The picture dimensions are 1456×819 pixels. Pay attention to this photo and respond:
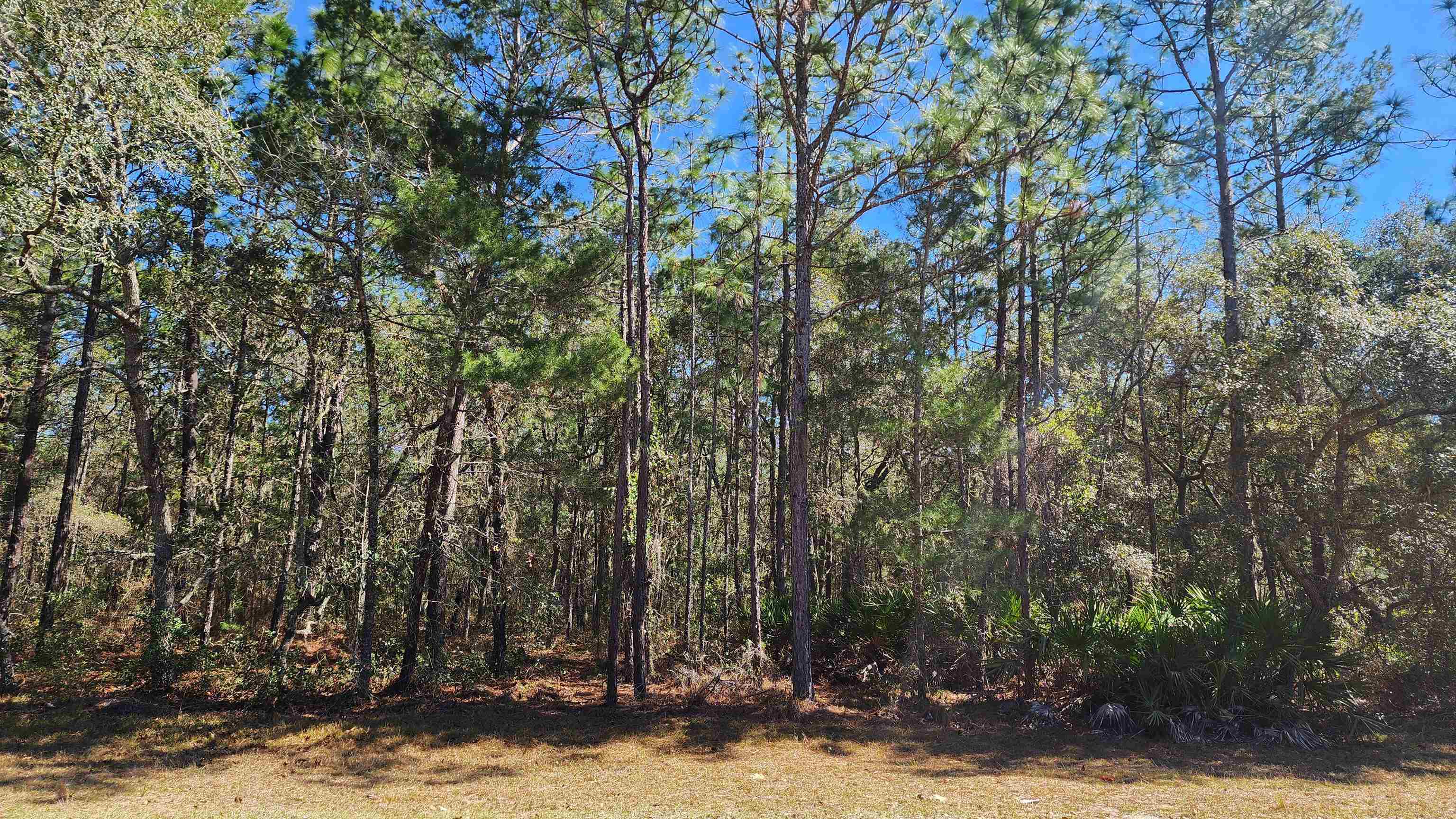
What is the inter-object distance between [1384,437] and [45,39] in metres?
18.8

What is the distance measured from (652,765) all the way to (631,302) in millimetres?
6889

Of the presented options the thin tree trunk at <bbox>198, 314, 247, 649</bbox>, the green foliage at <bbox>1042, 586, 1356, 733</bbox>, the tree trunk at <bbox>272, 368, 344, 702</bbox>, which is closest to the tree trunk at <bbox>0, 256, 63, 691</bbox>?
the thin tree trunk at <bbox>198, 314, 247, 649</bbox>

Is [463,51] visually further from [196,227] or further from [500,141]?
[196,227]

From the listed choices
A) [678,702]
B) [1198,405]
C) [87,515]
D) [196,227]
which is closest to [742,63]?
[196,227]

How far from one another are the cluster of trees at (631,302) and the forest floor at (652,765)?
3.37 feet

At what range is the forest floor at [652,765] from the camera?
5820 millimetres

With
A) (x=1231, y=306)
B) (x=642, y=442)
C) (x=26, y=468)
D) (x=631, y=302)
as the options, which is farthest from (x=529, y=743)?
(x=1231, y=306)

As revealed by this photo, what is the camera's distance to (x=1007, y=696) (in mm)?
10625

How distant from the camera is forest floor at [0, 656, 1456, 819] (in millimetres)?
5820

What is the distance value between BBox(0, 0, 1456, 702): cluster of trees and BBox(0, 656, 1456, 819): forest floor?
40.4 inches

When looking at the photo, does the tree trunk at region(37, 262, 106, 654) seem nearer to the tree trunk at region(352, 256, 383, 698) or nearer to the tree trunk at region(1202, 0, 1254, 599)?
the tree trunk at region(352, 256, 383, 698)

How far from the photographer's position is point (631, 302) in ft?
37.5

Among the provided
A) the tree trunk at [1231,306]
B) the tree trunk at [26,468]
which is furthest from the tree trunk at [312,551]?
the tree trunk at [1231,306]

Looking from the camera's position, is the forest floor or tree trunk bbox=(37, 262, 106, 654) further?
tree trunk bbox=(37, 262, 106, 654)
